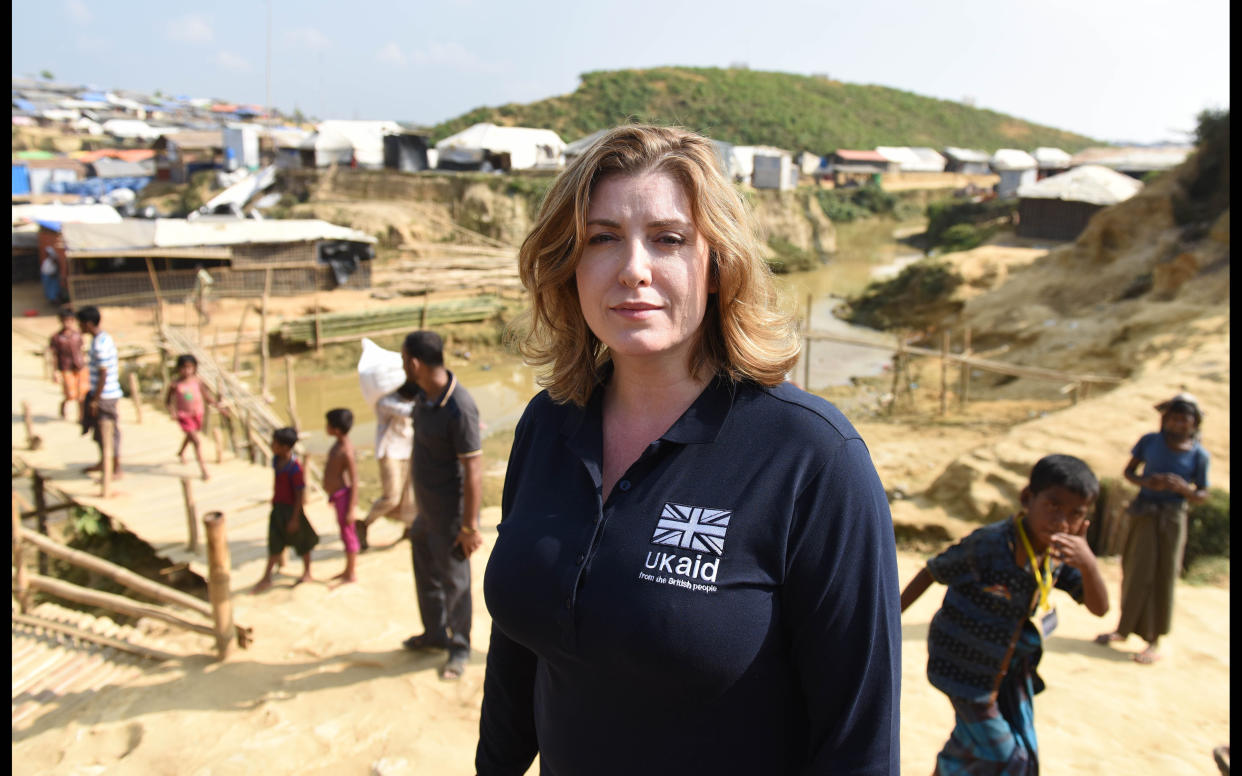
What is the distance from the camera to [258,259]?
63.8 feet

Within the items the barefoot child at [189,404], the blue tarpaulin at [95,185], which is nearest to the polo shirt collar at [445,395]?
the barefoot child at [189,404]

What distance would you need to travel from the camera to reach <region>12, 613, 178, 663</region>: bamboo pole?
454 centimetres

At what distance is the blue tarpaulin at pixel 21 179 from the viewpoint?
33.4m

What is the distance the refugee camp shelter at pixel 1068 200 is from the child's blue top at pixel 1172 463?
80.0 ft

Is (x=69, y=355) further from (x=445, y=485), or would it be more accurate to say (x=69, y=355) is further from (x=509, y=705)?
(x=509, y=705)

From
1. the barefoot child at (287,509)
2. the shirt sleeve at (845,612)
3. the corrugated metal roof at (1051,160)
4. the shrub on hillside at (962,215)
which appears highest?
the corrugated metal roof at (1051,160)

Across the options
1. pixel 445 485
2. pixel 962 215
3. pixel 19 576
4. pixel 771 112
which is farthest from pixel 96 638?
pixel 771 112

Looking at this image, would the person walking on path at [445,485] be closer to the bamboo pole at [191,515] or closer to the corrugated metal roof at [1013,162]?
the bamboo pole at [191,515]

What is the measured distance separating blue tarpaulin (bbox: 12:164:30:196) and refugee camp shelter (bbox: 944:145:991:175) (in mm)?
51814

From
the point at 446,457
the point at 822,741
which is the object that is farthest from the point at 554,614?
the point at 446,457

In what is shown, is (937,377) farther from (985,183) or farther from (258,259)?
(985,183)

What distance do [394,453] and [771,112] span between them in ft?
190

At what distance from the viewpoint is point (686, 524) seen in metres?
1.30

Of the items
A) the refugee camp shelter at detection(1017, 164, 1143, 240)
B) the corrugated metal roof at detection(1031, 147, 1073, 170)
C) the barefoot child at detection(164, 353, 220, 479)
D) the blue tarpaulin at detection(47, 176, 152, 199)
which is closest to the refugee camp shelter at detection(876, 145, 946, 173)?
the corrugated metal roof at detection(1031, 147, 1073, 170)
